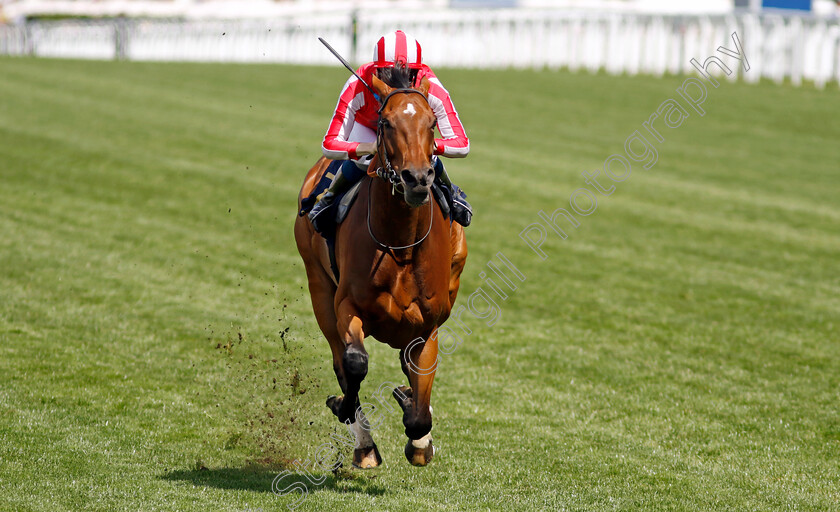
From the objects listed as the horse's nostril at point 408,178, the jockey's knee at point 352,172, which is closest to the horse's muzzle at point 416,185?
the horse's nostril at point 408,178

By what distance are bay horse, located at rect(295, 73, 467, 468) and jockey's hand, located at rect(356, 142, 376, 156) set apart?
2.6 inches

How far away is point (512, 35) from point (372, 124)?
24020 mm

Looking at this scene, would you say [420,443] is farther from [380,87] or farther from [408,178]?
[380,87]

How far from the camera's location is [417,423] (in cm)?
533

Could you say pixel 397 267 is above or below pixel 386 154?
below

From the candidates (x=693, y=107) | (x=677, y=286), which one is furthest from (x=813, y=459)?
(x=693, y=107)

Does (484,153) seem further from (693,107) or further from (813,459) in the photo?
(813,459)

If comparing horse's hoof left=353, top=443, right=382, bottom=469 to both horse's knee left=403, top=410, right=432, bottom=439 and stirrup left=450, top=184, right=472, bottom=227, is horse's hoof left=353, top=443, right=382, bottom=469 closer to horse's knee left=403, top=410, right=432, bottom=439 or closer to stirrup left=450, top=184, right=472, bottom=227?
horse's knee left=403, top=410, right=432, bottom=439

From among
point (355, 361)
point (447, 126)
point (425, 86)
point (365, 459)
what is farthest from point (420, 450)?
point (425, 86)

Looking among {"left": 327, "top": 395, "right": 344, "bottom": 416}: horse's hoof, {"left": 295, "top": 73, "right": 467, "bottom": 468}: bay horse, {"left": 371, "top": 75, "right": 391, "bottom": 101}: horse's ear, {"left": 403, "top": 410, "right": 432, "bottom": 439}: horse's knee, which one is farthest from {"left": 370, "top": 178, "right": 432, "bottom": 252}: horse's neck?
{"left": 327, "top": 395, "right": 344, "bottom": 416}: horse's hoof

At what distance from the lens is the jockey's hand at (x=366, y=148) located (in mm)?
4977

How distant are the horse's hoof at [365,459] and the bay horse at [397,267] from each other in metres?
0.30

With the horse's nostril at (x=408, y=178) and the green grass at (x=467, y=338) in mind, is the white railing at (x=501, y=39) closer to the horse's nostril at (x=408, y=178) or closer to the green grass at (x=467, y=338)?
the green grass at (x=467, y=338)

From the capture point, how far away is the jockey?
5.14 m
